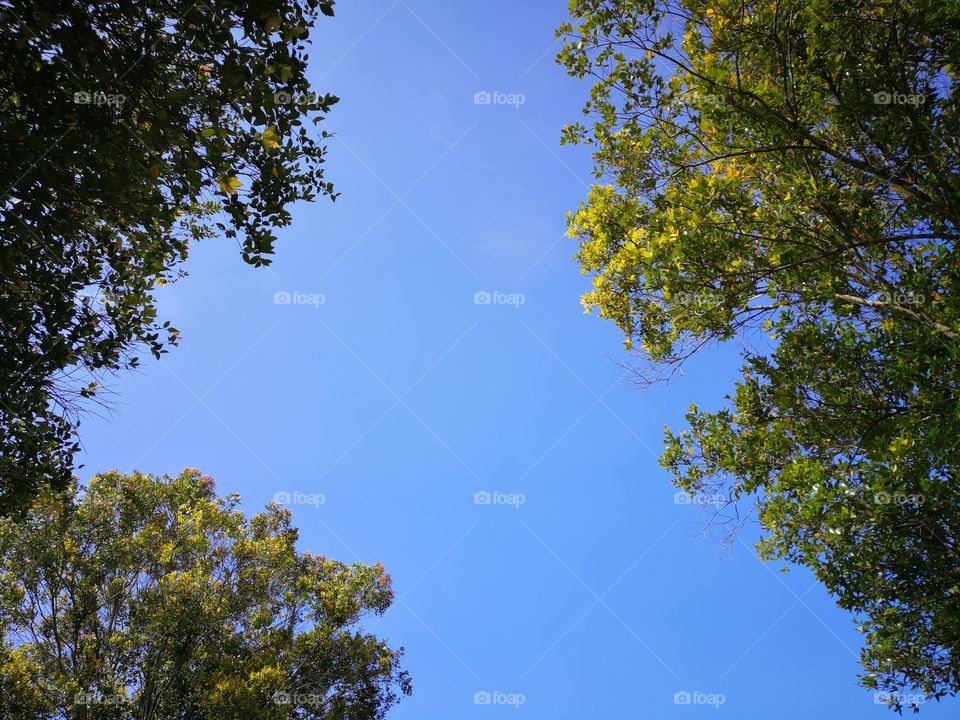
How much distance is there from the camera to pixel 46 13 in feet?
17.0

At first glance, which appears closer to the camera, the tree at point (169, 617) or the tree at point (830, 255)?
the tree at point (830, 255)

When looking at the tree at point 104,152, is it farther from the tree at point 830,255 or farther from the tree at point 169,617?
the tree at point 169,617

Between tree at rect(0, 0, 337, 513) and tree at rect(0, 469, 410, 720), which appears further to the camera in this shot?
tree at rect(0, 469, 410, 720)

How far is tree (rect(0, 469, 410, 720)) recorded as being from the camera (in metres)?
13.9

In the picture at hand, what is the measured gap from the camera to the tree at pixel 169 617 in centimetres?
1390

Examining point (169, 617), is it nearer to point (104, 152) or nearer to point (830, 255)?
point (104, 152)

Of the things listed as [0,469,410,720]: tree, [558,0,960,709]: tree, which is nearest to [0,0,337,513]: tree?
[558,0,960,709]: tree

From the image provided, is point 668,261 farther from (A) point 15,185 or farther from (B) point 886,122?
(A) point 15,185

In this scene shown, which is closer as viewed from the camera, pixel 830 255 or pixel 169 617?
pixel 830 255

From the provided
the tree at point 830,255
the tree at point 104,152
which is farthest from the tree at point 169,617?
the tree at point 830,255

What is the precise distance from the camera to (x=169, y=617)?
1387 cm

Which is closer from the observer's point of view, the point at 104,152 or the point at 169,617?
the point at 104,152

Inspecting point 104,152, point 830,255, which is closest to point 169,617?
point 104,152

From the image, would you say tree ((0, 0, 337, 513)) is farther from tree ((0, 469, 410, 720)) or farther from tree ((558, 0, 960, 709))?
tree ((0, 469, 410, 720))
